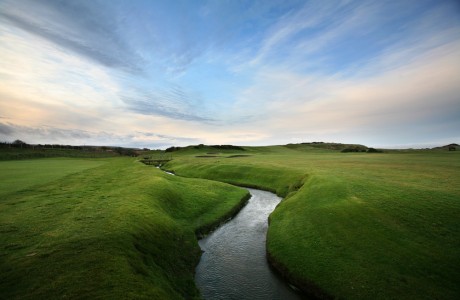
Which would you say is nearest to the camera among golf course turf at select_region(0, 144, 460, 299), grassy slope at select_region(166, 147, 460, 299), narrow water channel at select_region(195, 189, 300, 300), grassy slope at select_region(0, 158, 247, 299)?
grassy slope at select_region(0, 158, 247, 299)

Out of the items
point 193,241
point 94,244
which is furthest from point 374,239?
point 94,244

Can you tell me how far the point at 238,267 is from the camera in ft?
75.2

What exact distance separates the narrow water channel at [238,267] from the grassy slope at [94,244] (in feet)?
4.96

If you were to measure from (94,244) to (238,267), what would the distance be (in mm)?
12376

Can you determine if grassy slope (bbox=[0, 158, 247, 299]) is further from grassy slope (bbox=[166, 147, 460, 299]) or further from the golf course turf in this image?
grassy slope (bbox=[166, 147, 460, 299])

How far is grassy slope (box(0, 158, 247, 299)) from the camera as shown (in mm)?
13367

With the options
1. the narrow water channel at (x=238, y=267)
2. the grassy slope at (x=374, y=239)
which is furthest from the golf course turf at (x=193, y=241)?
the narrow water channel at (x=238, y=267)

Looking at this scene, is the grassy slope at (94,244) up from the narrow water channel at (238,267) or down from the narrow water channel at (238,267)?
up

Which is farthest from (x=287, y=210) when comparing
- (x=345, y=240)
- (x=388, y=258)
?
(x=388, y=258)

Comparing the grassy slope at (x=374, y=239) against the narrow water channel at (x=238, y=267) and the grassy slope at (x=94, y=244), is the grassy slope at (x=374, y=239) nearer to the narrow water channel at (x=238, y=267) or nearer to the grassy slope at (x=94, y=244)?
the narrow water channel at (x=238, y=267)

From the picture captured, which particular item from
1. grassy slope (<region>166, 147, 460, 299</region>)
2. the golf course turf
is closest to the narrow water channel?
the golf course turf

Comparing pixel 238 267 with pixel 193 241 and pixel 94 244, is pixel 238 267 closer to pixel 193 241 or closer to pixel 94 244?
pixel 193 241

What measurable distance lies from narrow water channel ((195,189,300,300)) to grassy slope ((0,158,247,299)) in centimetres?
151

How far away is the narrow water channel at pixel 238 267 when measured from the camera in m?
19.3
